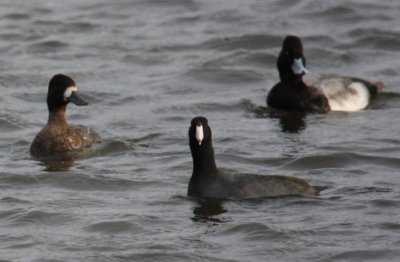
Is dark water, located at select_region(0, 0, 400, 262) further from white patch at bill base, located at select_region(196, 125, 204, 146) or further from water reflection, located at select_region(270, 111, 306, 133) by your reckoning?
white patch at bill base, located at select_region(196, 125, 204, 146)

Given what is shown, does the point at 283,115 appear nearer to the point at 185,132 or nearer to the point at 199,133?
the point at 185,132

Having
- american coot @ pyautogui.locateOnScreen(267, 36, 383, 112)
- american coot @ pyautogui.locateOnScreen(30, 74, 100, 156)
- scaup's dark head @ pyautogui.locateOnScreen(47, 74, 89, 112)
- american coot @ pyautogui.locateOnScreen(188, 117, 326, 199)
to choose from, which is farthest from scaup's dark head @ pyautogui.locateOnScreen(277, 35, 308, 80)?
american coot @ pyautogui.locateOnScreen(188, 117, 326, 199)

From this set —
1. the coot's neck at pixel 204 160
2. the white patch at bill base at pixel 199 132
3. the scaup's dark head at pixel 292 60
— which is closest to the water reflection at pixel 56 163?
the coot's neck at pixel 204 160

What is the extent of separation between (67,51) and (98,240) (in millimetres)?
10000

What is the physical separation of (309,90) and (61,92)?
4.06 meters

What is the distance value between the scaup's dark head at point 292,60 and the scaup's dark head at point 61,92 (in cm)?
381

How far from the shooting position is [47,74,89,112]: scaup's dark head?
1633 cm

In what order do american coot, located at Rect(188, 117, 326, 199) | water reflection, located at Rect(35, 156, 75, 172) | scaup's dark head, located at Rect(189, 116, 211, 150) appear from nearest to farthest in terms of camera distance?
1. scaup's dark head, located at Rect(189, 116, 211, 150)
2. american coot, located at Rect(188, 117, 326, 199)
3. water reflection, located at Rect(35, 156, 75, 172)

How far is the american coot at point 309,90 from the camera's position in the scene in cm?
1875

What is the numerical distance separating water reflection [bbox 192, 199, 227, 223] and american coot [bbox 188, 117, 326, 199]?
7cm

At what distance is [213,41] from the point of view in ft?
74.6

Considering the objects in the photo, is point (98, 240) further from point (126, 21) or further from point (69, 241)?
point (126, 21)

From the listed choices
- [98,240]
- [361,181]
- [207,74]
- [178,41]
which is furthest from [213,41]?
[98,240]

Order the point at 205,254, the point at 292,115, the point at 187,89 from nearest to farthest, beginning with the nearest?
the point at 205,254, the point at 292,115, the point at 187,89
